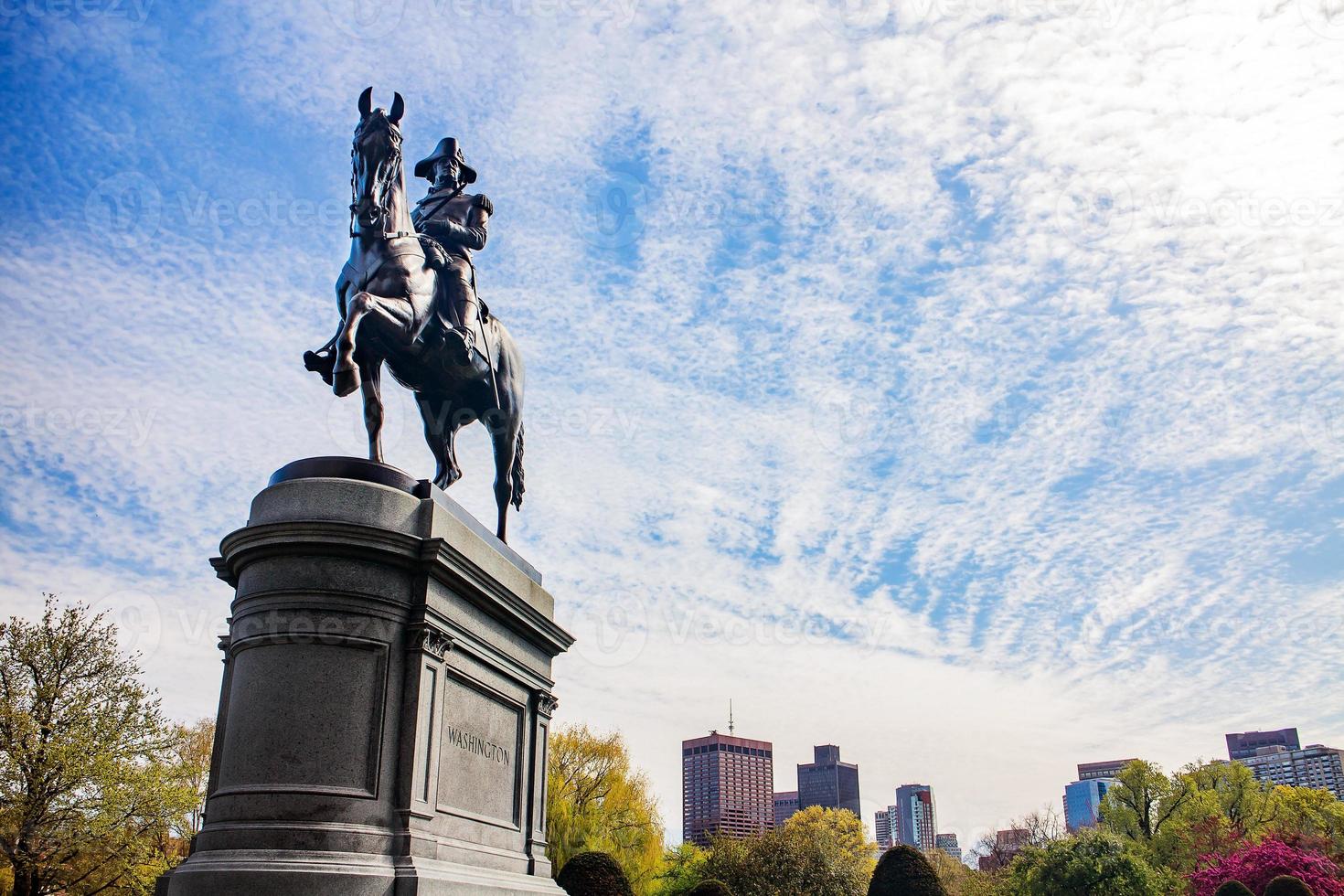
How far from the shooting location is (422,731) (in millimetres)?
10273

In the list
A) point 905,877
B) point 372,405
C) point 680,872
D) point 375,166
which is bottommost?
point 680,872

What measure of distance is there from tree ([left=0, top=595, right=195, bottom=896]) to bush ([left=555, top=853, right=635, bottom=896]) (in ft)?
38.9

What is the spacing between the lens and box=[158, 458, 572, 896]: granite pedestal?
363 inches

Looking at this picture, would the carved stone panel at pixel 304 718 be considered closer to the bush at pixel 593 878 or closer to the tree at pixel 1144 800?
the bush at pixel 593 878

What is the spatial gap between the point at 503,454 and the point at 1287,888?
33498mm

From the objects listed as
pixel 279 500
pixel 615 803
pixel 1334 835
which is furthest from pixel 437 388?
pixel 1334 835

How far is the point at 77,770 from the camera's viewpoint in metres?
29.5

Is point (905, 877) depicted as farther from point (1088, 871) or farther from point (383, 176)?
point (383, 176)

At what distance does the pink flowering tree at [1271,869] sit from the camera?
39969 mm

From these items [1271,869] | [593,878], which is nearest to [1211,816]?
[1271,869]

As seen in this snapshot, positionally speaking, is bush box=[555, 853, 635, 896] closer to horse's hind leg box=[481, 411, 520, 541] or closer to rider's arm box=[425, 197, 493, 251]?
horse's hind leg box=[481, 411, 520, 541]

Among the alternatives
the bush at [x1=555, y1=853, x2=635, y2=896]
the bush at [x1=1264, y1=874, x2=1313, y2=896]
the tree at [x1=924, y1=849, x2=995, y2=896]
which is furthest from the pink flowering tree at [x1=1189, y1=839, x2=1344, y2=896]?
the bush at [x1=555, y1=853, x2=635, y2=896]

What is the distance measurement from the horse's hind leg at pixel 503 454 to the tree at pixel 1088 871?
32.1m

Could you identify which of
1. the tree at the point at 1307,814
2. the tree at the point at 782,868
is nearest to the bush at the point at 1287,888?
the tree at the point at 782,868
